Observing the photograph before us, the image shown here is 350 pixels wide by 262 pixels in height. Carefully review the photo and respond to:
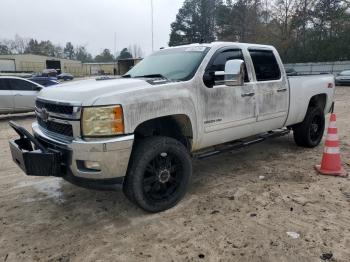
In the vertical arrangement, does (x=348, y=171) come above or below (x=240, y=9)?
below

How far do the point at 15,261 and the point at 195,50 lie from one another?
3.25m

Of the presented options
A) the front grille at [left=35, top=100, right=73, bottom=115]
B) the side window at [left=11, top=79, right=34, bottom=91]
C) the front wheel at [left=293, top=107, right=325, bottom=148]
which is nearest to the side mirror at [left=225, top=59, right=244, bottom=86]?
the front grille at [left=35, top=100, right=73, bottom=115]

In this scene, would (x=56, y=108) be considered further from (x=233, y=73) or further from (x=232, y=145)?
(x=232, y=145)

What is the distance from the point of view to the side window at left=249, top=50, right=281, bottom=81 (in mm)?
5305

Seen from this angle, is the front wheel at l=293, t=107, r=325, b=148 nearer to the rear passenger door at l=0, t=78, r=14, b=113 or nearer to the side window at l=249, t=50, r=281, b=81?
the side window at l=249, t=50, r=281, b=81

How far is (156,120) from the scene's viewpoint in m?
4.05

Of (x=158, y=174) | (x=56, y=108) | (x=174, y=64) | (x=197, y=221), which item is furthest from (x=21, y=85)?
(x=197, y=221)

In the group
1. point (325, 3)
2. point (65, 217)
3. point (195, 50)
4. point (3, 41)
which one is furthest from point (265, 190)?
point (3, 41)

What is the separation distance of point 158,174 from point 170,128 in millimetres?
650

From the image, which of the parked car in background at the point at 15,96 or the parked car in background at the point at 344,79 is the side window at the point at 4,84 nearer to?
the parked car in background at the point at 15,96

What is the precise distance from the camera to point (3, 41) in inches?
4031

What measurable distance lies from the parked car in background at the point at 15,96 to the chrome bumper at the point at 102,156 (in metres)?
9.11

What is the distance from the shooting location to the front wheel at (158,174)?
12.1 ft

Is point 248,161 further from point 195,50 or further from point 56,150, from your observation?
→ point 56,150
